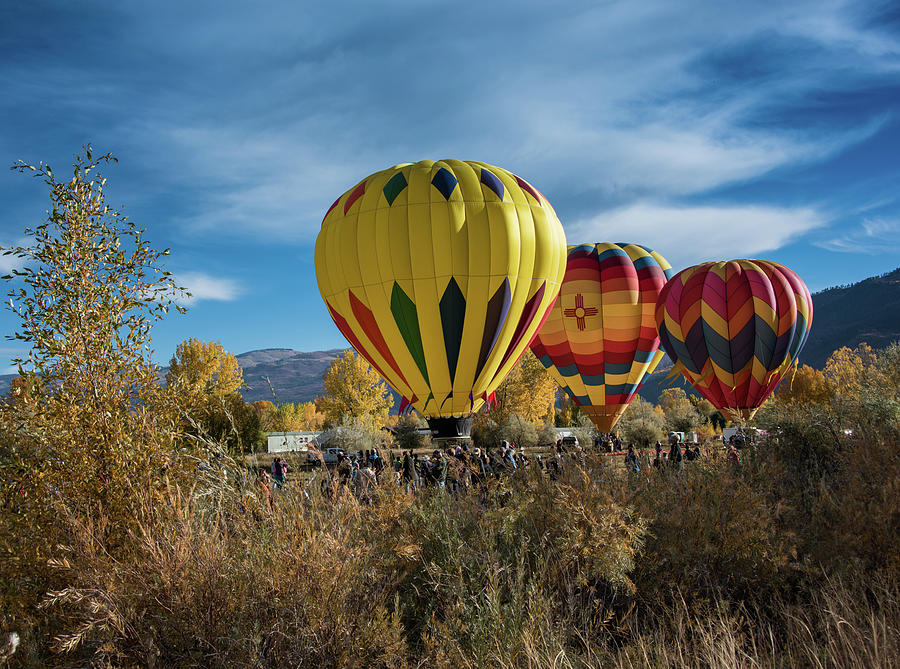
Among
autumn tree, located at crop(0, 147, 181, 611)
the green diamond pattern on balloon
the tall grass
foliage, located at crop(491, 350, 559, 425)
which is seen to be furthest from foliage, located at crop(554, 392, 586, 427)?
autumn tree, located at crop(0, 147, 181, 611)

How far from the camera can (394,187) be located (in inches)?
513

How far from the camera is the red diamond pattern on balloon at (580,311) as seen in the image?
779 inches

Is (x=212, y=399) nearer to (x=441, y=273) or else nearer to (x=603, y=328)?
(x=441, y=273)

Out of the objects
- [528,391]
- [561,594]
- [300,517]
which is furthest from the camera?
[528,391]

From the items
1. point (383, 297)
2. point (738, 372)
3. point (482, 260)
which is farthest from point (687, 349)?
point (383, 297)

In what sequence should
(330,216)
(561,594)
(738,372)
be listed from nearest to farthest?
(561,594) < (330,216) < (738,372)

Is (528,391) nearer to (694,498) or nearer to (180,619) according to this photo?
(694,498)

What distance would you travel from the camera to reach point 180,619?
11.8ft

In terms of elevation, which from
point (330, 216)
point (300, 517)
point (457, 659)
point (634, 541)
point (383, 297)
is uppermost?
point (330, 216)

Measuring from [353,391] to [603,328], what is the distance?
985 inches

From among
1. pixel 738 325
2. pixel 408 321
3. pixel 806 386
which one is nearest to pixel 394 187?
pixel 408 321

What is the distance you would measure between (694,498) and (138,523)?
4648mm

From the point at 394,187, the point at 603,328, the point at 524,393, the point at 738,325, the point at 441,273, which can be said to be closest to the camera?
the point at 441,273

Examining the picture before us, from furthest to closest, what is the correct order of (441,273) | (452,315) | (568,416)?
(568,416) → (452,315) → (441,273)
